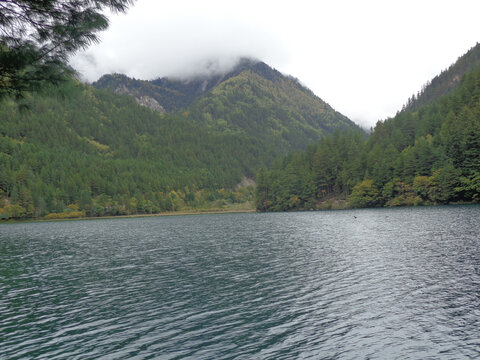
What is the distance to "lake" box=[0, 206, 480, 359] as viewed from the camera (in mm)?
19109

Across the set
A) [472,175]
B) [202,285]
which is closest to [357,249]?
[202,285]

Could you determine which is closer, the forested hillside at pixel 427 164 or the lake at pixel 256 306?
the lake at pixel 256 306

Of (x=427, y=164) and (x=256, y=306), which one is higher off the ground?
(x=427, y=164)

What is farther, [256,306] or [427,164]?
[427,164]

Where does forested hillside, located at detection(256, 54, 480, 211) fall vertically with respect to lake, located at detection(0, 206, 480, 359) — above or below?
above

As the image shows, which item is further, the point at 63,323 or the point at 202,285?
the point at 202,285

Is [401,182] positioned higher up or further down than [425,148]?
further down

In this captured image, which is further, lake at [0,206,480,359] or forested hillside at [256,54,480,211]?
forested hillside at [256,54,480,211]

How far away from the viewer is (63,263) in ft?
170

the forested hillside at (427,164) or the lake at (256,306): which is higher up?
the forested hillside at (427,164)

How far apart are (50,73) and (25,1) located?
296cm

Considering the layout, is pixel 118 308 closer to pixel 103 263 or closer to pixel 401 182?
pixel 103 263

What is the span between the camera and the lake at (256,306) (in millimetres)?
19109

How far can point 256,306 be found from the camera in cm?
2650
